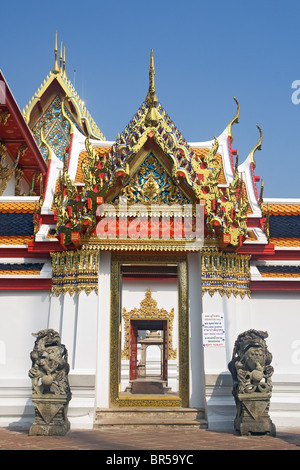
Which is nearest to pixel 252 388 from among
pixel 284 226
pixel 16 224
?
pixel 284 226

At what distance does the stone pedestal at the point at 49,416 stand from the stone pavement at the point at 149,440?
0.39 feet

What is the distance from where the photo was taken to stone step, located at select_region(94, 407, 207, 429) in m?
7.69

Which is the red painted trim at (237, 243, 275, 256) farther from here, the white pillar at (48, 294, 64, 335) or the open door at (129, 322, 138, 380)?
the open door at (129, 322, 138, 380)

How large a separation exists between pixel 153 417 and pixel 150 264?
2.35 metres

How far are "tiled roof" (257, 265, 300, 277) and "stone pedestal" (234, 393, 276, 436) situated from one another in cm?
225

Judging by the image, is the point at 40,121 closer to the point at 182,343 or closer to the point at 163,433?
the point at 182,343

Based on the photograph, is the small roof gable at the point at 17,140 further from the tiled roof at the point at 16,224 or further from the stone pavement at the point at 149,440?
the stone pavement at the point at 149,440

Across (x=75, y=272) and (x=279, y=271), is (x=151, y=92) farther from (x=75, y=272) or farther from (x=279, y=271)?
(x=279, y=271)

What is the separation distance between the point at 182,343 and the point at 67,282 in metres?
2.04

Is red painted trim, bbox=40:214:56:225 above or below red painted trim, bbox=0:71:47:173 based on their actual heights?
→ below

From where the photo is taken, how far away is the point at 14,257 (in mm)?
9039

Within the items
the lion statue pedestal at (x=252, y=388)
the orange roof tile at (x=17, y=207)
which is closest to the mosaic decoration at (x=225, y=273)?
the lion statue pedestal at (x=252, y=388)

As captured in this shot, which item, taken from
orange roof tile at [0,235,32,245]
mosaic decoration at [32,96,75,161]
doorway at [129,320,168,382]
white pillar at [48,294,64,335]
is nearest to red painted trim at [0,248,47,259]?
orange roof tile at [0,235,32,245]
